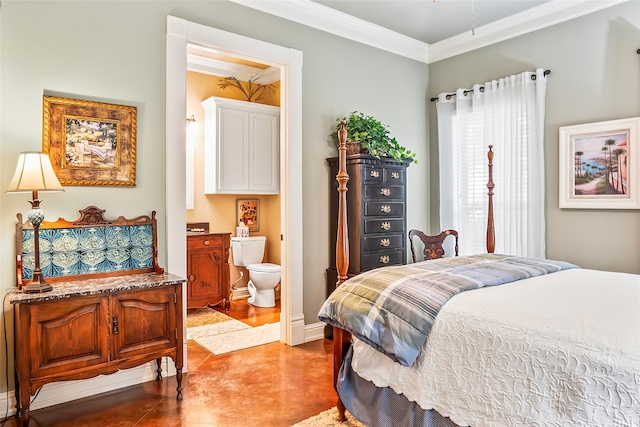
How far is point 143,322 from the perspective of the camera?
2.53 m

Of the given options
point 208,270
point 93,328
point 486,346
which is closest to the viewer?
A: point 486,346

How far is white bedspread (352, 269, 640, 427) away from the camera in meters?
1.31

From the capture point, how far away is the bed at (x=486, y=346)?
4.43 ft

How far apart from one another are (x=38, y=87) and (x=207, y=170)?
102 inches

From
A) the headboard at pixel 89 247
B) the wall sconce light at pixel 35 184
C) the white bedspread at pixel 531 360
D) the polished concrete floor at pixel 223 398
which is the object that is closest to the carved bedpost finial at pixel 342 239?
the white bedspread at pixel 531 360

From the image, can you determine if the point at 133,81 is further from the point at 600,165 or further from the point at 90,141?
the point at 600,165

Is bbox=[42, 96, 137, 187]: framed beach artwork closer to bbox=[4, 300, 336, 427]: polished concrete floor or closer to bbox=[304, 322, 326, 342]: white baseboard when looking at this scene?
bbox=[4, 300, 336, 427]: polished concrete floor

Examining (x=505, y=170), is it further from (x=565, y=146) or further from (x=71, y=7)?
(x=71, y=7)

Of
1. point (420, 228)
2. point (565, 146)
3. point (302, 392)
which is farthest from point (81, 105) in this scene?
point (565, 146)

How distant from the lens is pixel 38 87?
2.54m

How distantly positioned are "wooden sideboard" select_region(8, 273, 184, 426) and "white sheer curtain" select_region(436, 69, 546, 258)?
3.02m

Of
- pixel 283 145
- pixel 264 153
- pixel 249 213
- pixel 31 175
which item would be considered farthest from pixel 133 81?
pixel 249 213

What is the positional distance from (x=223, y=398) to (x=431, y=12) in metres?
3.62

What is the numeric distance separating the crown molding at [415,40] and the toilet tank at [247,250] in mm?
2605
